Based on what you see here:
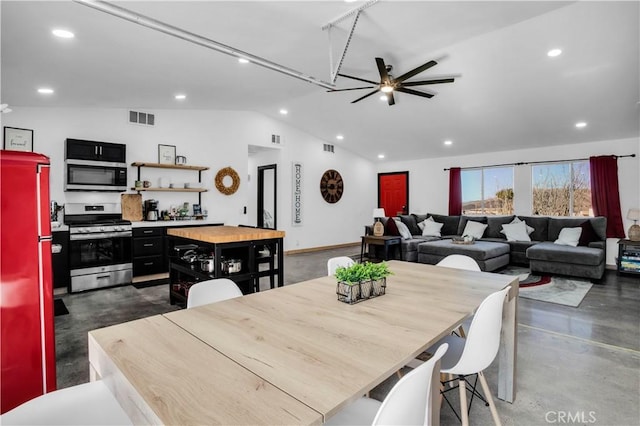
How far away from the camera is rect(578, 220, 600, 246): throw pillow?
222 inches

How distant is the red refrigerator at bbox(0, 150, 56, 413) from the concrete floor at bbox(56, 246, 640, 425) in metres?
0.83

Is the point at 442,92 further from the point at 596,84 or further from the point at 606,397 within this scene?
the point at 606,397

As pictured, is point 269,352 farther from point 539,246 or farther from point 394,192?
point 394,192

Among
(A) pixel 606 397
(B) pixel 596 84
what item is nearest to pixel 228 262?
(A) pixel 606 397

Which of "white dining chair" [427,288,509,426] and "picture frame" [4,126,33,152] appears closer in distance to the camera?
"white dining chair" [427,288,509,426]

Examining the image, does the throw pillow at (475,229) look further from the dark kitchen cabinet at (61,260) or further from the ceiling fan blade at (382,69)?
the dark kitchen cabinet at (61,260)

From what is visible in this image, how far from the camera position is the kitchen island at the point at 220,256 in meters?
3.16

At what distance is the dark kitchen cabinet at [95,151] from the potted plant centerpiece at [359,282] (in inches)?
190

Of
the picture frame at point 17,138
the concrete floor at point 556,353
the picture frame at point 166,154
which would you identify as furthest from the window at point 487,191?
the picture frame at point 17,138

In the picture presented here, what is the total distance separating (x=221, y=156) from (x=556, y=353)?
5.94m

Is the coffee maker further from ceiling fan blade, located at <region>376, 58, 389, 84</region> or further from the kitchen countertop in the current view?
ceiling fan blade, located at <region>376, 58, 389, 84</region>

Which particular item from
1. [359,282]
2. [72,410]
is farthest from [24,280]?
[359,282]

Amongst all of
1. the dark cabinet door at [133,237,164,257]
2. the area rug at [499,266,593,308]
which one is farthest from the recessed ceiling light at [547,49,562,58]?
the dark cabinet door at [133,237,164,257]

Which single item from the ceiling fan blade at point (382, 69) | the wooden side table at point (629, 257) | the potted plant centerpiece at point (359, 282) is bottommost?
the wooden side table at point (629, 257)
